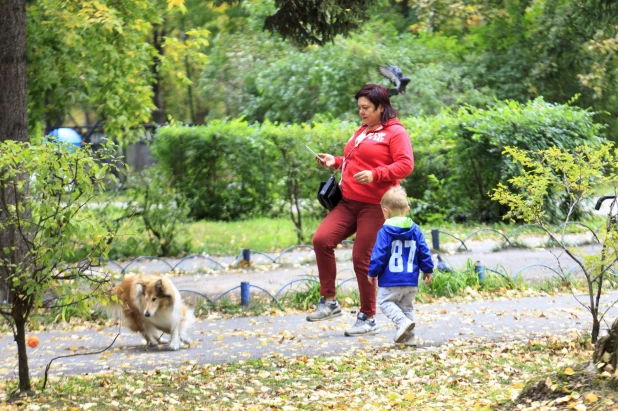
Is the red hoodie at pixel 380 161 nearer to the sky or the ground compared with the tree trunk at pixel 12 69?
nearer to the ground

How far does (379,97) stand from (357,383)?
243 centimetres

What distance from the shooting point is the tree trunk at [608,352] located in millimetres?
4984

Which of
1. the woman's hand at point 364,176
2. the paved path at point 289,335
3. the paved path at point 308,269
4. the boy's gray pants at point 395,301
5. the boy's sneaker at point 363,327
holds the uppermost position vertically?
the woman's hand at point 364,176

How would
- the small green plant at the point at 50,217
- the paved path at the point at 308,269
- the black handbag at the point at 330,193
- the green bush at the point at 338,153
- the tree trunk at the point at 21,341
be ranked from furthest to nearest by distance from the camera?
the green bush at the point at 338,153, the paved path at the point at 308,269, the black handbag at the point at 330,193, the tree trunk at the point at 21,341, the small green plant at the point at 50,217

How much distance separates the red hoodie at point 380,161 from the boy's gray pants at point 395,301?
30.7 inches

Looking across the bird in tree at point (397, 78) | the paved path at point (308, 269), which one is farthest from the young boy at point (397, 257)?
the bird in tree at point (397, 78)

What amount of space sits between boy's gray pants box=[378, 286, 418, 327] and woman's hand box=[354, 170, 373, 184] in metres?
0.88

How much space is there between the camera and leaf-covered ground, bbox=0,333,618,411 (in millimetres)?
5598

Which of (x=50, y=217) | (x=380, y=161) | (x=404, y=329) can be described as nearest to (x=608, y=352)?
(x=404, y=329)

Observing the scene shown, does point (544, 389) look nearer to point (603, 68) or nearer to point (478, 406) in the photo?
point (478, 406)

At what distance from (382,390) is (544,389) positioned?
1.35 meters

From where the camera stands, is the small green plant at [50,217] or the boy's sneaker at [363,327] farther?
the boy's sneaker at [363,327]

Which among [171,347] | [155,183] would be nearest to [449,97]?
[155,183]

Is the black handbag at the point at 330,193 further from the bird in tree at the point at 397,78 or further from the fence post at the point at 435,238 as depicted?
the fence post at the point at 435,238
